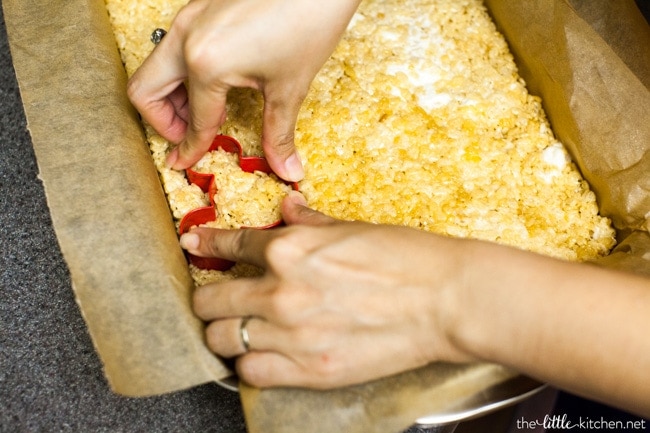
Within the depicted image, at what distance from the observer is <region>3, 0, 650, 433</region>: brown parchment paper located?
0.86m

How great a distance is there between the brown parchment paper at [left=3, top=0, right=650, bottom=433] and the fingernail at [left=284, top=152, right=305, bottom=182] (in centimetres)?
20

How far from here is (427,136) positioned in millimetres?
1213

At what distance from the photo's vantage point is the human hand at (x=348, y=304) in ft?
2.65

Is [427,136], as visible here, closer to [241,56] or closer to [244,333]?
[241,56]

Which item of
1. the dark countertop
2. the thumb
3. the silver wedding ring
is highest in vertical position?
the thumb

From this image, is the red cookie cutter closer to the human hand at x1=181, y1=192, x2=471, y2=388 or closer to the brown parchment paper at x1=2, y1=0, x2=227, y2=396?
the brown parchment paper at x1=2, y1=0, x2=227, y2=396

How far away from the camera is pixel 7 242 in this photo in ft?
4.05

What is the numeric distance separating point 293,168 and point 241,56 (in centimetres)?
25

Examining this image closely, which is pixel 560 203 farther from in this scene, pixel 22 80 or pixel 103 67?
pixel 22 80

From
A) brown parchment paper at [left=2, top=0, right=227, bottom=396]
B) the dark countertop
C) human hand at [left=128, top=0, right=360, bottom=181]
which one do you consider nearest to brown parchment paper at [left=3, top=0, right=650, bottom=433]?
brown parchment paper at [left=2, top=0, right=227, bottom=396]

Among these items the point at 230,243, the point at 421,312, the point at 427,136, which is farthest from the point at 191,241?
the point at 427,136

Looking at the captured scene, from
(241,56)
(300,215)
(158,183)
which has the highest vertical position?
(241,56)

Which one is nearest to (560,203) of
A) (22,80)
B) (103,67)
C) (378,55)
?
(378,55)

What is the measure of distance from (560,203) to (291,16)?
57cm
